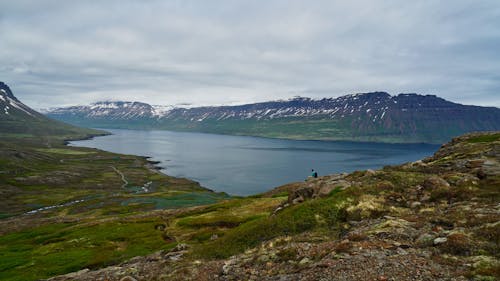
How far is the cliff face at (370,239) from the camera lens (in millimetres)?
16438

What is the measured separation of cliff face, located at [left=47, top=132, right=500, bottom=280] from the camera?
1644 centimetres

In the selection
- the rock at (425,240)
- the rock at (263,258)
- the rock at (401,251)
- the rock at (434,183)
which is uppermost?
the rock at (434,183)

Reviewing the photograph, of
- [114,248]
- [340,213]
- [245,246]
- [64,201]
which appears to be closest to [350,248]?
[340,213]

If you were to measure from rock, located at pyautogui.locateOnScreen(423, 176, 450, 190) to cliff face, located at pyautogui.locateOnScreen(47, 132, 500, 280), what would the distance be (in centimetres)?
8

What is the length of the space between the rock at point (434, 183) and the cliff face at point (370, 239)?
85mm

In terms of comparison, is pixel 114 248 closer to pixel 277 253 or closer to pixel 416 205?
pixel 277 253

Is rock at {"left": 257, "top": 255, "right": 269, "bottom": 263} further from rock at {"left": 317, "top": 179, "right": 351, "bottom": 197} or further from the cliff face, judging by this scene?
rock at {"left": 317, "top": 179, "right": 351, "bottom": 197}

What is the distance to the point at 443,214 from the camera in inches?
923

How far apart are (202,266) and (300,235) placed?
26.1 ft

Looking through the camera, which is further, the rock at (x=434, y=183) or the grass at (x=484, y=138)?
the grass at (x=484, y=138)

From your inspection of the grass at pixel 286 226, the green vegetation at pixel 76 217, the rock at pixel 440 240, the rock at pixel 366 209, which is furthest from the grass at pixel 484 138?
the green vegetation at pixel 76 217

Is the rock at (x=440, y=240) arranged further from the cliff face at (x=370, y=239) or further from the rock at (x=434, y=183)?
the rock at (x=434, y=183)

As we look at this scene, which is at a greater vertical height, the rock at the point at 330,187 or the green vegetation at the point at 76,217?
the rock at the point at 330,187

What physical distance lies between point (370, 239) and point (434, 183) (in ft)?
46.7
